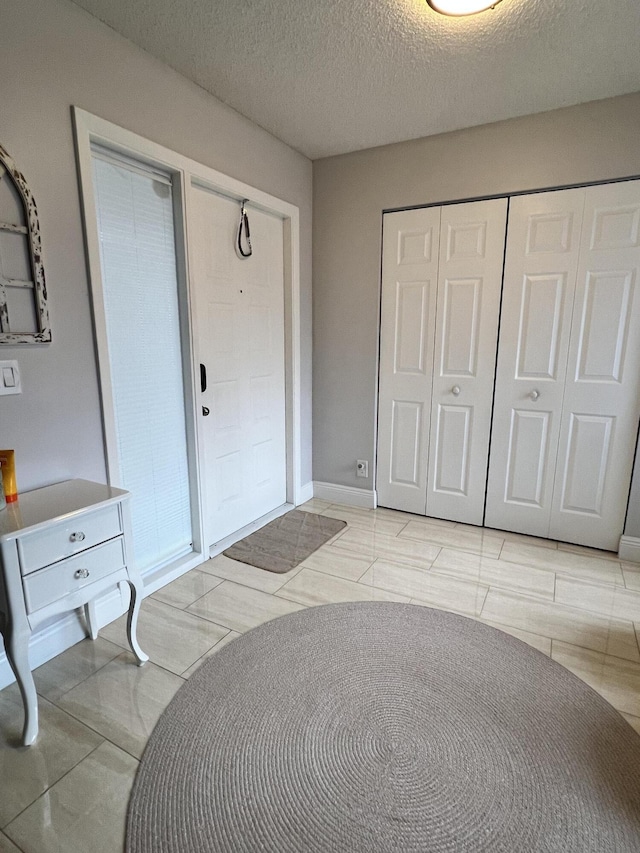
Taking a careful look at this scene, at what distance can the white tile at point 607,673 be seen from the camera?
158 centimetres

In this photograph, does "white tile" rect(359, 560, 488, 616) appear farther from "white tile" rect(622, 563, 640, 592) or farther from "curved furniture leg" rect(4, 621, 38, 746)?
"curved furniture leg" rect(4, 621, 38, 746)

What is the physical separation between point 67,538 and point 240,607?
37.0 inches

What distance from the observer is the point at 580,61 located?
1.97 m

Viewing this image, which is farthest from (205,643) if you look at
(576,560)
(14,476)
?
(576,560)

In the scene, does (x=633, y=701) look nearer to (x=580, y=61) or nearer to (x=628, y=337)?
(x=628, y=337)

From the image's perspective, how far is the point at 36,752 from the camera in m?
1.38

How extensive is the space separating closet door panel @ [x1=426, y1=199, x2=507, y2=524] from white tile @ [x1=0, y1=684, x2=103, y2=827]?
2.35 metres

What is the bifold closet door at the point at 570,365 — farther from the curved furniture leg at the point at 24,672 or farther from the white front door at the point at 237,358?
the curved furniture leg at the point at 24,672

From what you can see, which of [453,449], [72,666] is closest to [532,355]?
[453,449]

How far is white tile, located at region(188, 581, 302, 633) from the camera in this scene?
6.64ft

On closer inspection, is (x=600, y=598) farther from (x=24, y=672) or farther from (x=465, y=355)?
(x=24, y=672)

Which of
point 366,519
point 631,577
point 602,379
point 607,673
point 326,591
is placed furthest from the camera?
point 366,519

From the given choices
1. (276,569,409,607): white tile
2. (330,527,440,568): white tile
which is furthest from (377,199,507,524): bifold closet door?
(276,569,409,607): white tile

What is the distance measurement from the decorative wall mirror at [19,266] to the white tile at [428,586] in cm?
188
